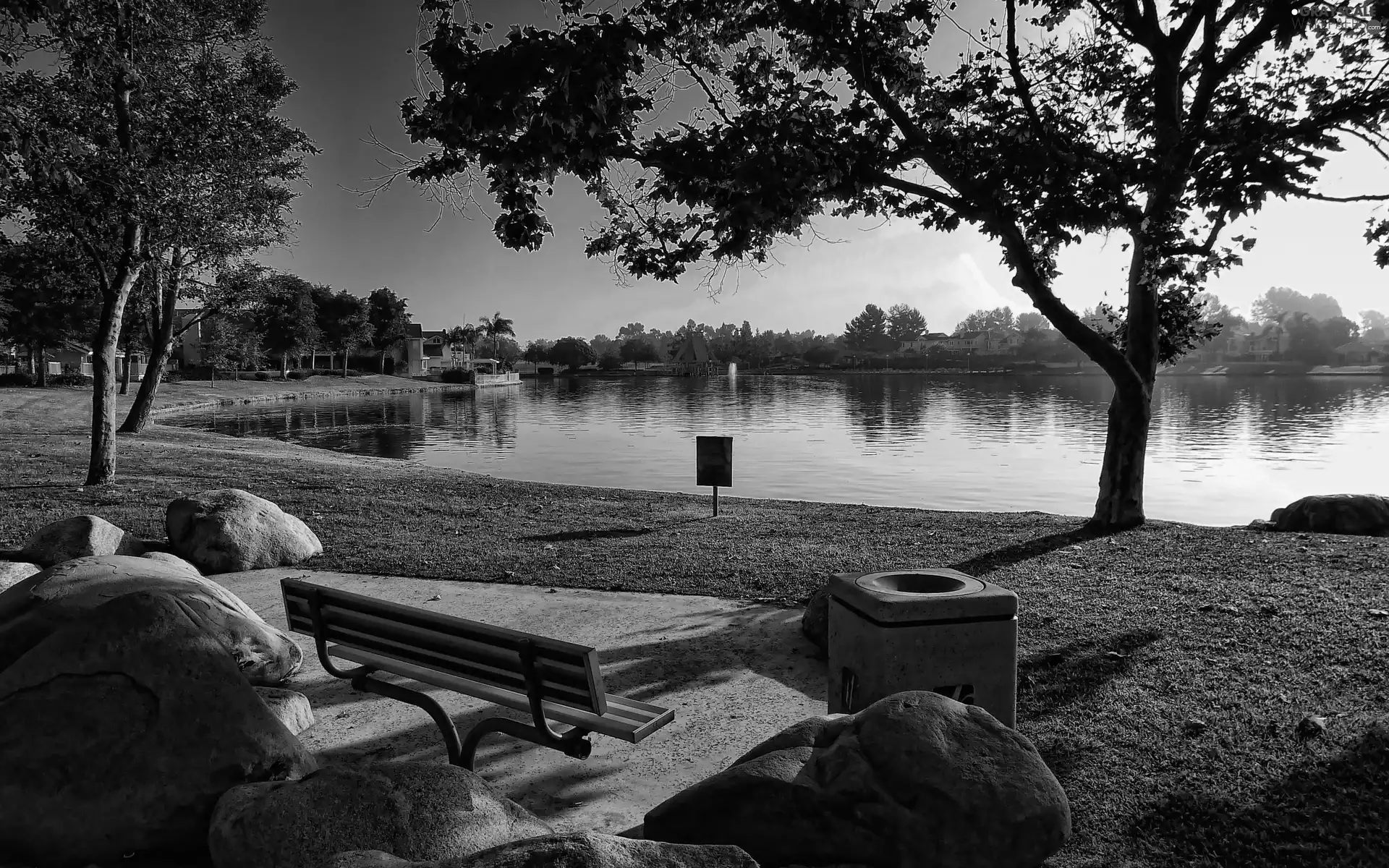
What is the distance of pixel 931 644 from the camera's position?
4.04 meters

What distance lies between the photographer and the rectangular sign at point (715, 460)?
11539 mm

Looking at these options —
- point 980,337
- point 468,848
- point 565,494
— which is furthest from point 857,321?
point 468,848

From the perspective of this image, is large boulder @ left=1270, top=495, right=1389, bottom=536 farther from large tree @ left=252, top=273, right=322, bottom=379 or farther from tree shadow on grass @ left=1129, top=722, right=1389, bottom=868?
large tree @ left=252, top=273, right=322, bottom=379

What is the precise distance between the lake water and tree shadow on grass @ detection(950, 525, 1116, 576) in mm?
7799

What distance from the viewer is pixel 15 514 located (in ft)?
32.7

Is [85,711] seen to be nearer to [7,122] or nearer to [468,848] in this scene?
[468,848]

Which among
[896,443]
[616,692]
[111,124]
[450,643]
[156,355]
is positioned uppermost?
[111,124]

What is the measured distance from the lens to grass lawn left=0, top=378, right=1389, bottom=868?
3.56m

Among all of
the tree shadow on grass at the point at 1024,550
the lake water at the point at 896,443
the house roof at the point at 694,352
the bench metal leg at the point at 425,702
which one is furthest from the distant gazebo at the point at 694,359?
the bench metal leg at the point at 425,702

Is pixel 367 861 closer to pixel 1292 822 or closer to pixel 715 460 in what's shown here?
pixel 1292 822

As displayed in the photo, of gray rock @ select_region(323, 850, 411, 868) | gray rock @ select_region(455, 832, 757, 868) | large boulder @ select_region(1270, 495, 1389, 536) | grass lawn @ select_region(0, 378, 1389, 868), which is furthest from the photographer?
large boulder @ select_region(1270, 495, 1389, 536)

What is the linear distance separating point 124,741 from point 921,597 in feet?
11.5

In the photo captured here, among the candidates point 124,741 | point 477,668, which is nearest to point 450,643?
point 477,668

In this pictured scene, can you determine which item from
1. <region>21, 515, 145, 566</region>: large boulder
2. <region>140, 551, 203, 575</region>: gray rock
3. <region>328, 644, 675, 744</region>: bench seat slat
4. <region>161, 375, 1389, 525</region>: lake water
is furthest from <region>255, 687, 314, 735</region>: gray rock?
<region>161, 375, 1389, 525</region>: lake water
